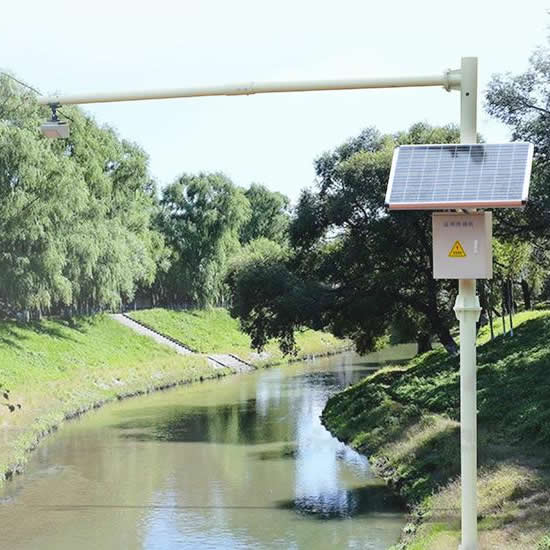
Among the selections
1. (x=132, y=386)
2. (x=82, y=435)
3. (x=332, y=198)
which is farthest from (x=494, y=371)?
(x=132, y=386)

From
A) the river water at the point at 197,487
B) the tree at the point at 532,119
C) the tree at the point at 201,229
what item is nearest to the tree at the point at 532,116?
the tree at the point at 532,119

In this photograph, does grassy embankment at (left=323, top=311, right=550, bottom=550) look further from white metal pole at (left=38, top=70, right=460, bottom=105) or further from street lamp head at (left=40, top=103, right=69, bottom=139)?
street lamp head at (left=40, top=103, right=69, bottom=139)

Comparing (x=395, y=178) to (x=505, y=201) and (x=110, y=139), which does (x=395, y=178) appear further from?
(x=110, y=139)

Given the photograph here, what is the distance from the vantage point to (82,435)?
28953mm

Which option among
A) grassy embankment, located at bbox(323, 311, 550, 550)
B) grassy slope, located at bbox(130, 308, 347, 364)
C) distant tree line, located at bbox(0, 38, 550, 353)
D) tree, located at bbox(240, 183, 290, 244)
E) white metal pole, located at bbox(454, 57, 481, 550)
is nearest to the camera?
white metal pole, located at bbox(454, 57, 481, 550)

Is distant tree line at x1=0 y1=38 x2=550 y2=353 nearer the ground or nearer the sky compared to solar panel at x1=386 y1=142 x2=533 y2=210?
nearer the sky

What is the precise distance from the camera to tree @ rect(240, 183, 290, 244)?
3219 inches

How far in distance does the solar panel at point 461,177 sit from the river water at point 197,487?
9746 mm

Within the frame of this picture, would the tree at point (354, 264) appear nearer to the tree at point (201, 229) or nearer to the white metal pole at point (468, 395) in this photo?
the white metal pole at point (468, 395)

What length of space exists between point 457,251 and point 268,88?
2.42 metres

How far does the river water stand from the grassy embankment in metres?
0.83

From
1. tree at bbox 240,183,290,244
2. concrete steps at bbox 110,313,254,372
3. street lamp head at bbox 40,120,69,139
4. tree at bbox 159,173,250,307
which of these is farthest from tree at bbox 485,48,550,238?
tree at bbox 240,183,290,244

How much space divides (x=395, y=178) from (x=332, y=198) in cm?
2266

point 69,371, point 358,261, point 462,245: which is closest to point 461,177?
point 462,245
